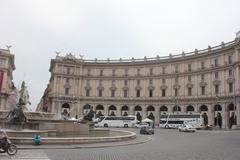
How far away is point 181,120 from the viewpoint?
66.6 metres

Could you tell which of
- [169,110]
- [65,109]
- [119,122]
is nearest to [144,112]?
[169,110]

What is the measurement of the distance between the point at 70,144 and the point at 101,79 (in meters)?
73.7

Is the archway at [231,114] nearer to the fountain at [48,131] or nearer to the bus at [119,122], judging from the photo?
the bus at [119,122]

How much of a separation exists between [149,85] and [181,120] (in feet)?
84.2

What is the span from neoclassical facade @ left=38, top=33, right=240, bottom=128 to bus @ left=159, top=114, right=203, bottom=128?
11.3m

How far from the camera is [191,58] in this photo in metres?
83.1

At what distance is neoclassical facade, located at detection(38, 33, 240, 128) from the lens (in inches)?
3000

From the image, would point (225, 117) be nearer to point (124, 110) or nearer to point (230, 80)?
point (230, 80)

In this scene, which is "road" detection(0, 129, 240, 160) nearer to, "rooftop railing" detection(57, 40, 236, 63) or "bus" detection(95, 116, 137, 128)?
"bus" detection(95, 116, 137, 128)

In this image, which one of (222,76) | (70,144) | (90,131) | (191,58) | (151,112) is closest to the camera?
(70,144)

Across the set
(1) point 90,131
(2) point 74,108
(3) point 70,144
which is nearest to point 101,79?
(2) point 74,108

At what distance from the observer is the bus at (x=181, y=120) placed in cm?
6506

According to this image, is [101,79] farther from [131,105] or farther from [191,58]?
[191,58]

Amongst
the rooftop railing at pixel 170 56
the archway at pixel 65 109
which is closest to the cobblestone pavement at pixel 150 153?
the rooftop railing at pixel 170 56
